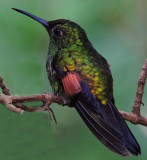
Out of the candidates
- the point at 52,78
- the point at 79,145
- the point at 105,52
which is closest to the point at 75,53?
the point at 52,78

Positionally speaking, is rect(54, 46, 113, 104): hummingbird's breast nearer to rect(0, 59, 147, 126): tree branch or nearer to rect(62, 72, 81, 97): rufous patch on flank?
rect(62, 72, 81, 97): rufous patch on flank

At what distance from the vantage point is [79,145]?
122 inches

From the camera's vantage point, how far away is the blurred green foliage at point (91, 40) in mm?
3119

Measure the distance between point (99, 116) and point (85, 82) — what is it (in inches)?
11.9

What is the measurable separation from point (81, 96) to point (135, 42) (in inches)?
49.3

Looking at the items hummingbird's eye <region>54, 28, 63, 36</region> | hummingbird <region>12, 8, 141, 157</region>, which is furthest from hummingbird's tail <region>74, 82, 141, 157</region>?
Result: hummingbird's eye <region>54, 28, 63, 36</region>

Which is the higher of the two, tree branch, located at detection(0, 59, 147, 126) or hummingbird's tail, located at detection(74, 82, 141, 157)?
tree branch, located at detection(0, 59, 147, 126)

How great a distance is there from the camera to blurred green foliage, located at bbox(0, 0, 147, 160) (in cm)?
312

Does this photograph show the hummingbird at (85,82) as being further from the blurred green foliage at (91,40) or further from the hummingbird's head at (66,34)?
the blurred green foliage at (91,40)

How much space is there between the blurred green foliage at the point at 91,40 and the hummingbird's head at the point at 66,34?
0.26 meters

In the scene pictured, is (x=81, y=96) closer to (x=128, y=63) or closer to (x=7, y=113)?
(x=7, y=113)

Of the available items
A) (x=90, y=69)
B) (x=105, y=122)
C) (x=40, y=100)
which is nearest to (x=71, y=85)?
(x=90, y=69)

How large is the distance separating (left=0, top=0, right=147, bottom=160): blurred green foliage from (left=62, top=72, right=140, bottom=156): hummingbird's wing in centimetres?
52

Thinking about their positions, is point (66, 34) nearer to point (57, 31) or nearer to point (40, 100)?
point (57, 31)
